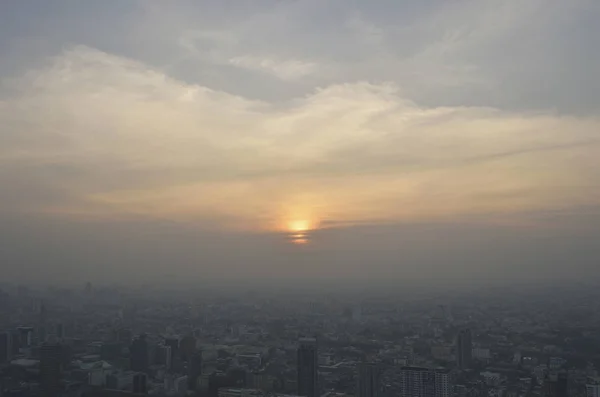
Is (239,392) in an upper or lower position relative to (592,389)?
lower

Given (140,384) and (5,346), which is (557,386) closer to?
(140,384)

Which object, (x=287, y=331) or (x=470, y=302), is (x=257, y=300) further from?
(x=470, y=302)

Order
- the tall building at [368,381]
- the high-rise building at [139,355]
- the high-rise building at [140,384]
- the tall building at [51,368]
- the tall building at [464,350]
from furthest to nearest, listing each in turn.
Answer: the tall building at [464,350] < the high-rise building at [139,355] < the high-rise building at [140,384] < the tall building at [51,368] < the tall building at [368,381]

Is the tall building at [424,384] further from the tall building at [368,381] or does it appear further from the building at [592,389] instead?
the building at [592,389]

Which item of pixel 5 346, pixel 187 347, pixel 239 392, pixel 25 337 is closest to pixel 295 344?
pixel 187 347

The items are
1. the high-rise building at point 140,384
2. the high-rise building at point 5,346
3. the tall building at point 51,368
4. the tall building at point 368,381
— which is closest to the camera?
the tall building at point 368,381

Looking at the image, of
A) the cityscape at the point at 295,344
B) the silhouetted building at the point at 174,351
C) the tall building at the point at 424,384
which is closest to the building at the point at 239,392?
the cityscape at the point at 295,344
